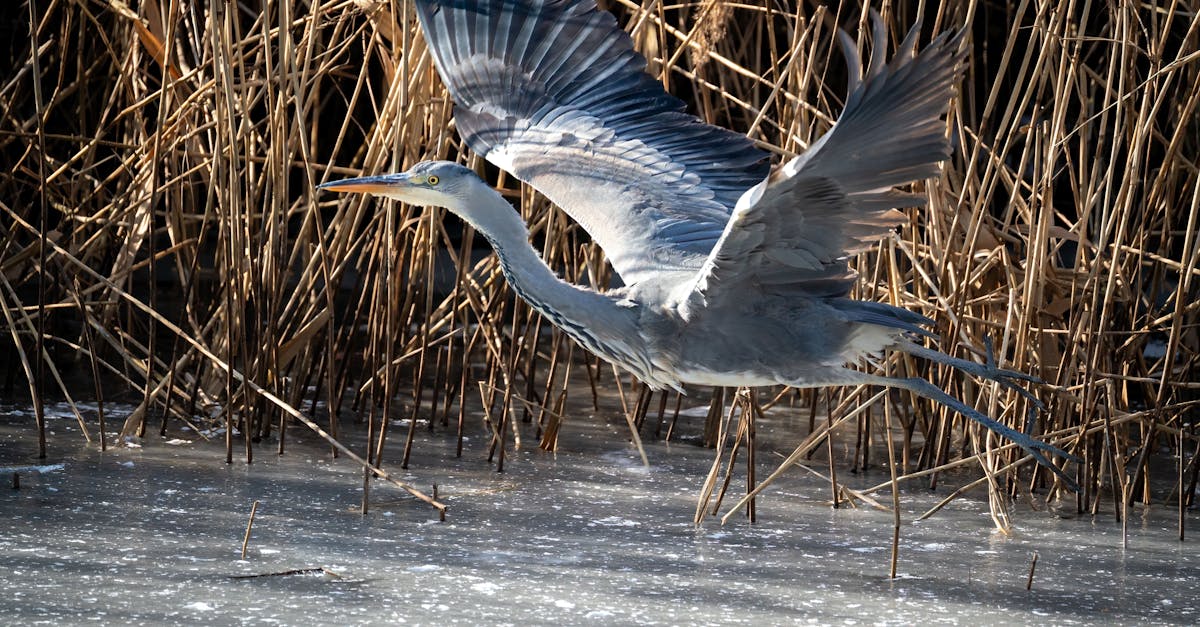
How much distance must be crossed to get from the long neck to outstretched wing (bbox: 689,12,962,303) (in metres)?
0.30

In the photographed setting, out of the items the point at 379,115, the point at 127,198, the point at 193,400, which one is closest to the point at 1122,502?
the point at 379,115

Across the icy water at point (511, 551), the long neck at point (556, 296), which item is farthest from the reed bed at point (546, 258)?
the long neck at point (556, 296)

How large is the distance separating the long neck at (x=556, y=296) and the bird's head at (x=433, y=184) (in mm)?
46

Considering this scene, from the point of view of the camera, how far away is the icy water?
3385 millimetres

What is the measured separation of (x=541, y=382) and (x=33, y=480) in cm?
243

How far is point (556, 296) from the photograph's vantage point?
12.2ft

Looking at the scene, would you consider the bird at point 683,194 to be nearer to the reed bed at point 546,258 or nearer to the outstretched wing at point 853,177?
the outstretched wing at point 853,177

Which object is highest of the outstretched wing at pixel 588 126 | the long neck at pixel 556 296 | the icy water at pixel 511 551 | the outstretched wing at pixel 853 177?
the outstretched wing at pixel 588 126

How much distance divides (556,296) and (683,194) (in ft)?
2.10

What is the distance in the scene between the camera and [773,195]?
3.03m

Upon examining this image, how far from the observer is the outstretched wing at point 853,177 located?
2.76 m

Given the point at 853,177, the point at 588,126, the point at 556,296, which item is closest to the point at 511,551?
the point at 556,296

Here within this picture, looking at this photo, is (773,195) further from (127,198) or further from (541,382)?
(541,382)

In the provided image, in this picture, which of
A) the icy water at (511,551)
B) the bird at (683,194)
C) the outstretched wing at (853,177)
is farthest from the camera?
the icy water at (511,551)
